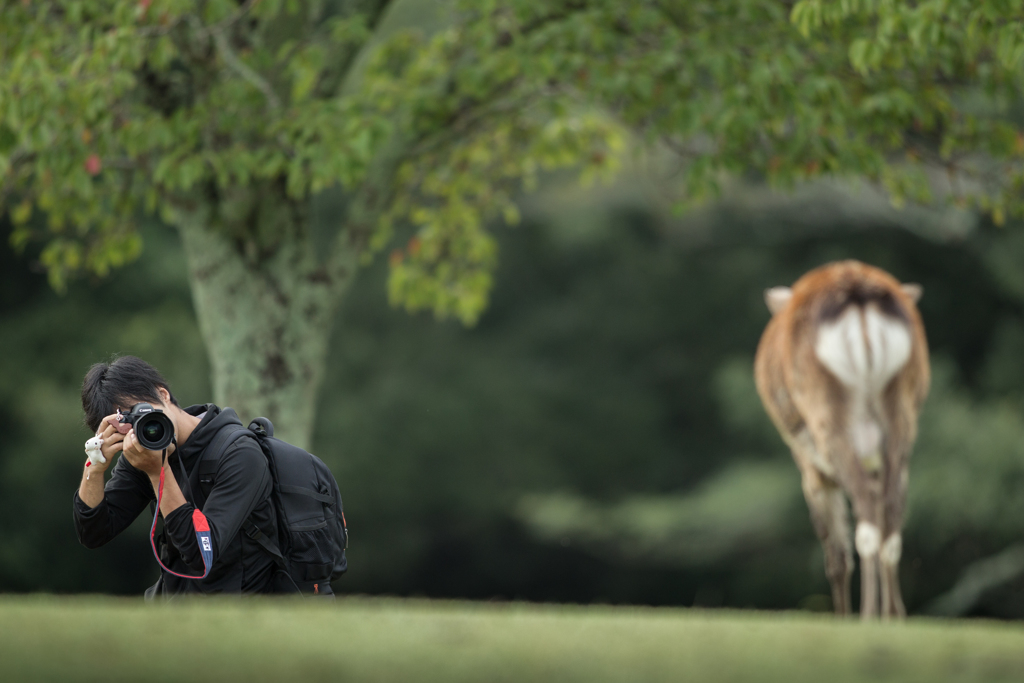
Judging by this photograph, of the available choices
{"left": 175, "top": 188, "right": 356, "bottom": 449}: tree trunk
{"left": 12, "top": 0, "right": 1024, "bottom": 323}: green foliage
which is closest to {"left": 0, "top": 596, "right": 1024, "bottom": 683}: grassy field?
{"left": 12, "top": 0, "right": 1024, "bottom": 323}: green foliage

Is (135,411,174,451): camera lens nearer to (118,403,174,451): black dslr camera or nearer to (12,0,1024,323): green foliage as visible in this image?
(118,403,174,451): black dslr camera

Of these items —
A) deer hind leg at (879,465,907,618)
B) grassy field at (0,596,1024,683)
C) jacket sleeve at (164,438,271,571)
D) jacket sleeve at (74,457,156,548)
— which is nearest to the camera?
grassy field at (0,596,1024,683)

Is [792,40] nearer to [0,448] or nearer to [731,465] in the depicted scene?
[731,465]

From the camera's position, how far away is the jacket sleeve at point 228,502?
310 cm

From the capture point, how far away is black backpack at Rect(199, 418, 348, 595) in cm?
328

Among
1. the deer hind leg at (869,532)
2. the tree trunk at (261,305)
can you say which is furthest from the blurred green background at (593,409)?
the deer hind leg at (869,532)

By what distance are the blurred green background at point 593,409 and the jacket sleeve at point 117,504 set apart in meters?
9.88

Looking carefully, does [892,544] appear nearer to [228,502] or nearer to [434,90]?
[228,502]

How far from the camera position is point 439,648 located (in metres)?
2.49

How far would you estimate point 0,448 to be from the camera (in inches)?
576

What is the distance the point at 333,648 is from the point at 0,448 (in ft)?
44.7

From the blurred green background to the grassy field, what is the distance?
10045 millimetres

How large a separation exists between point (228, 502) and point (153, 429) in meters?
0.28

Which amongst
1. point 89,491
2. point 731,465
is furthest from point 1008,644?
point 731,465
